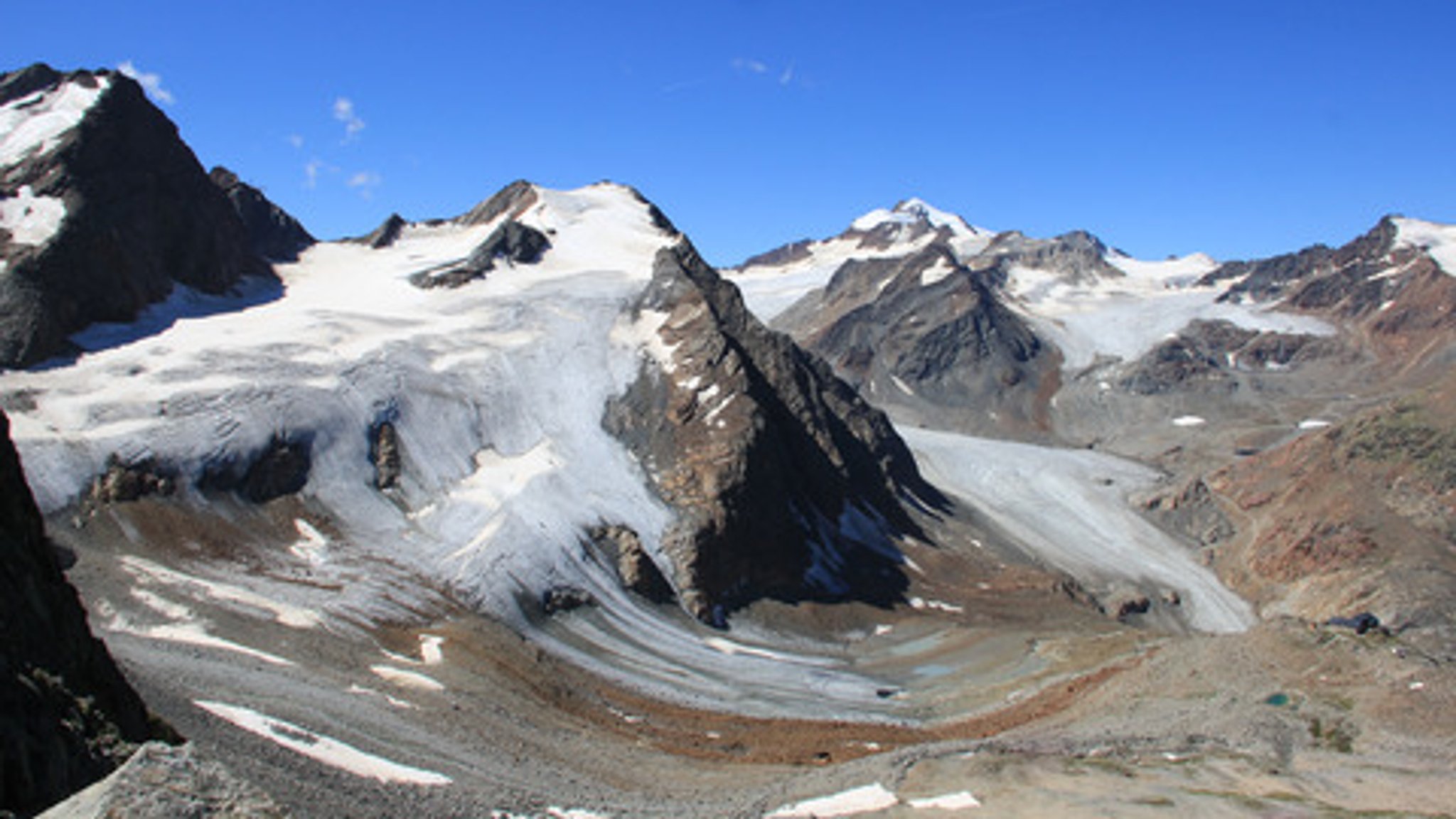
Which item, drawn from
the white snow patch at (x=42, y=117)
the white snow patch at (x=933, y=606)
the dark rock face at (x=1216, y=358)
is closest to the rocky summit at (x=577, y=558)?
the white snow patch at (x=42, y=117)

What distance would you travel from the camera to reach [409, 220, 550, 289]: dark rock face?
89.4 meters

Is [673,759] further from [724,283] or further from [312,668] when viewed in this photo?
[724,283]

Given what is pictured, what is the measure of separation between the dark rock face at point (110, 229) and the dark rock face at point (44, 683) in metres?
46.3

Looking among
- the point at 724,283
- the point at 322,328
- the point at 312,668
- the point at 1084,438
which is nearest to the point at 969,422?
the point at 1084,438

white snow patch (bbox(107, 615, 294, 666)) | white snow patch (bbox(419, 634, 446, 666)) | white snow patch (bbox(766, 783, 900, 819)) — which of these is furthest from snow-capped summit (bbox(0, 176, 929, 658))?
white snow patch (bbox(766, 783, 900, 819))

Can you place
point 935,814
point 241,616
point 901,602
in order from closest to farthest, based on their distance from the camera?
point 935,814 < point 241,616 < point 901,602

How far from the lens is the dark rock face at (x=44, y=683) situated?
12297 millimetres

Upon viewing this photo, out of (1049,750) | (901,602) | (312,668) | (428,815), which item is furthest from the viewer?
(901,602)

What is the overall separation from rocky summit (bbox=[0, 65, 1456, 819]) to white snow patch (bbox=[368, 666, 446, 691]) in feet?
0.80

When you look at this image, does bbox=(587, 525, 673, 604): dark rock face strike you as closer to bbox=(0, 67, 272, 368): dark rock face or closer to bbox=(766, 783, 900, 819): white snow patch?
bbox=(766, 783, 900, 819): white snow patch

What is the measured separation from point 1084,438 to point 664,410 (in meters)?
104

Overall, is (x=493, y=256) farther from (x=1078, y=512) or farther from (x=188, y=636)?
(x=188, y=636)

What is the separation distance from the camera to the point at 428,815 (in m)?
22.7

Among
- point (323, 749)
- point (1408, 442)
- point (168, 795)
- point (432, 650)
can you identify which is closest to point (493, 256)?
point (432, 650)
